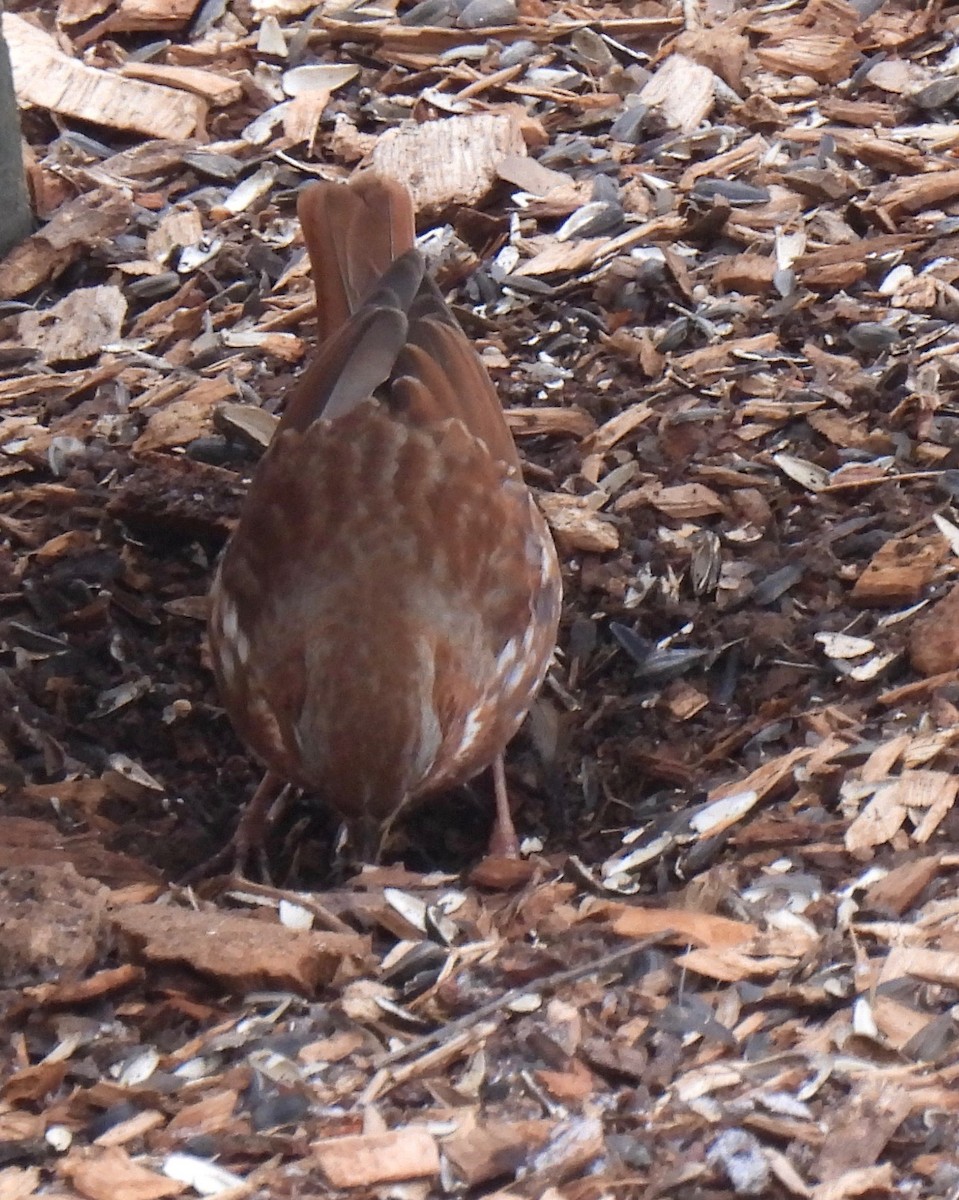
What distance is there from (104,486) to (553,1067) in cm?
280

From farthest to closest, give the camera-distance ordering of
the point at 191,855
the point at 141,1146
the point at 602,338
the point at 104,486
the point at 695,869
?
the point at 602,338
the point at 104,486
the point at 191,855
the point at 695,869
the point at 141,1146

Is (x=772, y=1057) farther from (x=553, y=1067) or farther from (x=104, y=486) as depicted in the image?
(x=104, y=486)

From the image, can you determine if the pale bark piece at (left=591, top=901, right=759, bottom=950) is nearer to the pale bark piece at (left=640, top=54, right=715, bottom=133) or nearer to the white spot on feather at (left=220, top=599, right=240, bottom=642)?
the white spot on feather at (left=220, top=599, right=240, bottom=642)

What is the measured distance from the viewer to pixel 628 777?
4.73 meters

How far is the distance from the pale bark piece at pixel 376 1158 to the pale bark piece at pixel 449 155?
3.91 m

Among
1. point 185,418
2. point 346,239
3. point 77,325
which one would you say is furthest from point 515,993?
point 77,325

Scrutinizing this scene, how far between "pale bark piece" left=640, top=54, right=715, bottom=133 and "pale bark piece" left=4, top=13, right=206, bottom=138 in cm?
174

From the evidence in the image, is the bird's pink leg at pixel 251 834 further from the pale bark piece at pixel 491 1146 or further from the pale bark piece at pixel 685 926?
the pale bark piece at pixel 491 1146

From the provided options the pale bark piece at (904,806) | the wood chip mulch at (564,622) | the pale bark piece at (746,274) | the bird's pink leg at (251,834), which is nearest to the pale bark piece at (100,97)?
the wood chip mulch at (564,622)

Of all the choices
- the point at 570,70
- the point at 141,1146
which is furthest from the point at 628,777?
the point at 570,70

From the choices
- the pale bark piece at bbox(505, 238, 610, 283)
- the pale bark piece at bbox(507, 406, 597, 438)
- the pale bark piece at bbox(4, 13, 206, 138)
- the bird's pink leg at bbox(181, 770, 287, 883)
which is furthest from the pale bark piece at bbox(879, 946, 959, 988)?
the pale bark piece at bbox(4, 13, 206, 138)

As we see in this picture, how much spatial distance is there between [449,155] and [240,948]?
11.7 feet

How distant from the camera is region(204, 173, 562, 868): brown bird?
411cm

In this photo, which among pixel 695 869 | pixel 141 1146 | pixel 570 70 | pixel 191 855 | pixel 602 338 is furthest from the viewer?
pixel 570 70
